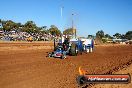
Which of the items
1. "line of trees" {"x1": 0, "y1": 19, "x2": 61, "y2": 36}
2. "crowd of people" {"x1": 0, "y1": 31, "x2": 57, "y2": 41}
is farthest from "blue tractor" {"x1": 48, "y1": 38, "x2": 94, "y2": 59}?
"line of trees" {"x1": 0, "y1": 19, "x2": 61, "y2": 36}

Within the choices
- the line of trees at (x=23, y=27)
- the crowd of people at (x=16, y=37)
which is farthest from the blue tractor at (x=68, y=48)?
the line of trees at (x=23, y=27)

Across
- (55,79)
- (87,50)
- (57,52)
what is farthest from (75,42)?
(55,79)

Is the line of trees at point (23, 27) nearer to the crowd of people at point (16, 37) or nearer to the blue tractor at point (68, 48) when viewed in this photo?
the crowd of people at point (16, 37)

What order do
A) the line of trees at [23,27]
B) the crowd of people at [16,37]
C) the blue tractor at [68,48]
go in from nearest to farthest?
the blue tractor at [68,48], the crowd of people at [16,37], the line of trees at [23,27]

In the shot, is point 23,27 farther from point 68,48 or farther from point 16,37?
point 68,48

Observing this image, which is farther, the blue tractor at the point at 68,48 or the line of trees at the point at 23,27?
the line of trees at the point at 23,27

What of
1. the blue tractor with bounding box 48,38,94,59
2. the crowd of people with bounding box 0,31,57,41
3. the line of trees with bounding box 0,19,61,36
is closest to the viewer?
the blue tractor with bounding box 48,38,94,59

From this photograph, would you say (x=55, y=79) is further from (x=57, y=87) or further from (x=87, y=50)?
(x=87, y=50)

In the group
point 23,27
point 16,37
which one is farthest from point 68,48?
point 23,27

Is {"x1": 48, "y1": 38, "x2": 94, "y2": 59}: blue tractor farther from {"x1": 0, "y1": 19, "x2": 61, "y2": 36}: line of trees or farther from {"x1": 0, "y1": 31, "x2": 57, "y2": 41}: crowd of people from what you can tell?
{"x1": 0, "y1": 19, "x2": 61, "y2": 36}: line of trees

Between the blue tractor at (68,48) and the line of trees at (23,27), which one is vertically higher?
the line of trees at (23,27)

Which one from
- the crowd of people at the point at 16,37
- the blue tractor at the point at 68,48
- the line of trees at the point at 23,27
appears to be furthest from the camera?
the line of trees at the point at 23,27

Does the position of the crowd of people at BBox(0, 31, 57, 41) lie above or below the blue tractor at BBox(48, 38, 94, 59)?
above

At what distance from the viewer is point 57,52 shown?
1906 centimetres
